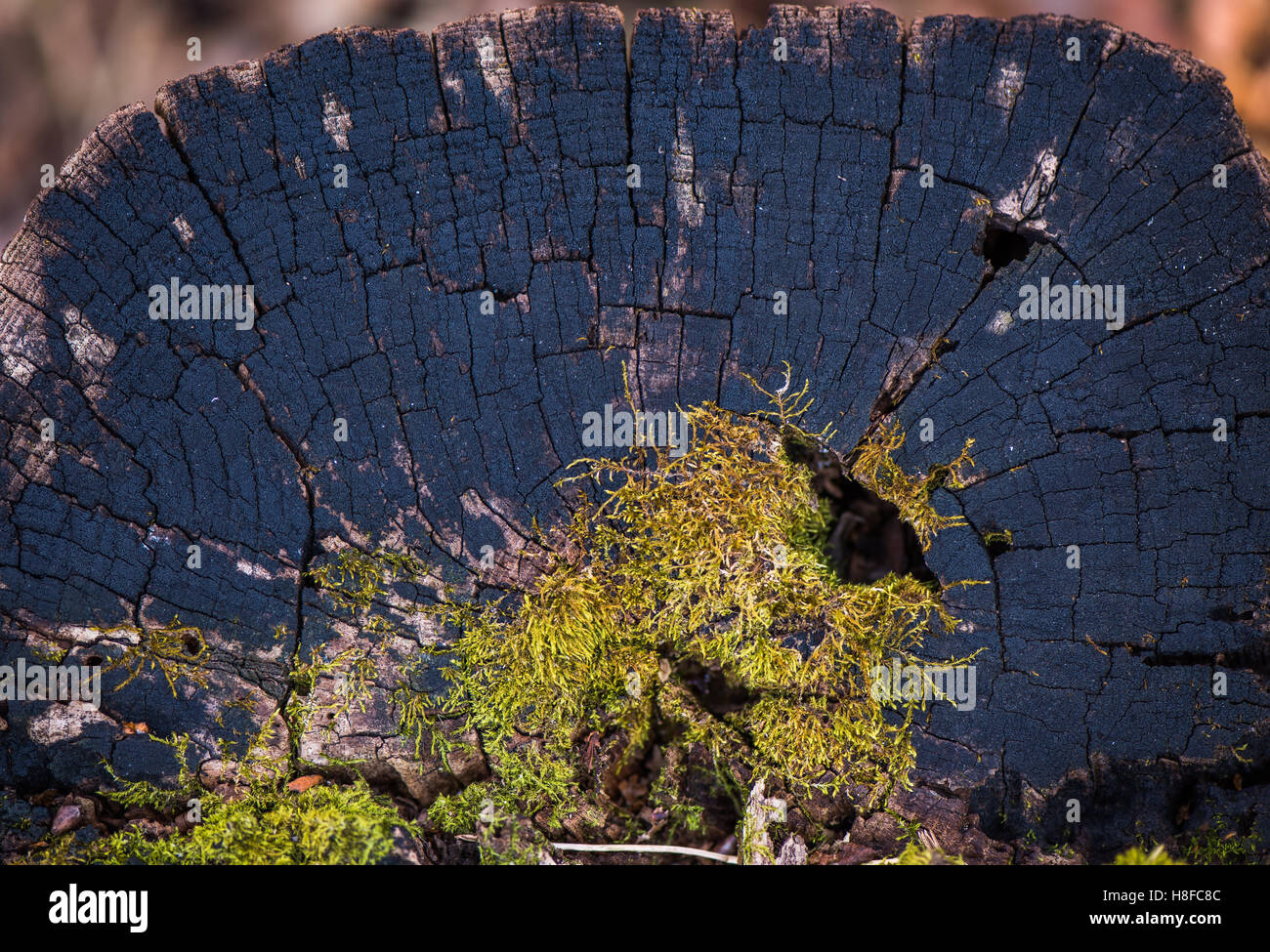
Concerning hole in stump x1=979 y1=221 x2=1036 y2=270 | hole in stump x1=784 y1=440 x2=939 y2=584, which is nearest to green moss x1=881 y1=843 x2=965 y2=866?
hole in stump x1=784 y1=440 x2=939 y2=584

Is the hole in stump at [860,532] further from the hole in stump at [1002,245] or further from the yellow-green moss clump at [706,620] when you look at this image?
the hole in stump at [1002,245]

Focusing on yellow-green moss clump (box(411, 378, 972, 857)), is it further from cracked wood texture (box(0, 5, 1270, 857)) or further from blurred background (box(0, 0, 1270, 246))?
blurred background (box(0, 0, 1270, 246))

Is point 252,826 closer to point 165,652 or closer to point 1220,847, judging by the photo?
point 165,652

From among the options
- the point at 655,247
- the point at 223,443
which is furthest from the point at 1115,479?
the point at 223,443

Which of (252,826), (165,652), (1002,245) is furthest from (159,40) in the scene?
(1002,245)

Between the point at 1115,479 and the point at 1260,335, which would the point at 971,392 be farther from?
the point at 1260,335

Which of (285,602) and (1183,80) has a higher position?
(1183,80)

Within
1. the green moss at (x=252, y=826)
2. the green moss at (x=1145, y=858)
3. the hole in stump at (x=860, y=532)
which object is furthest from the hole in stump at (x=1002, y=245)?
the green moss at (x=252, y=826)
